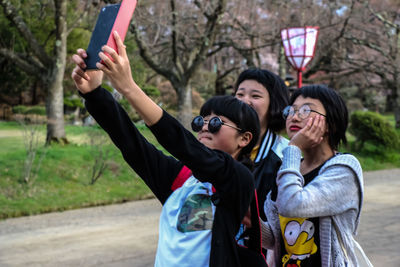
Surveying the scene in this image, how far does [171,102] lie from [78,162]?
8.07 metres

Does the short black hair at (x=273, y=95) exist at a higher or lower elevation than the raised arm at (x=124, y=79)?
lower

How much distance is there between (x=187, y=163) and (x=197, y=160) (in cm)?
4

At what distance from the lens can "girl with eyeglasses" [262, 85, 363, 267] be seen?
71.1 inches

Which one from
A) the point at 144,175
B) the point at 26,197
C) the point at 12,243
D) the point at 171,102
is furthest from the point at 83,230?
the point at 171,102

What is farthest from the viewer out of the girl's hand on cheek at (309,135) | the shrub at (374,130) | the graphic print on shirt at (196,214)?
the shrub at (374,130)

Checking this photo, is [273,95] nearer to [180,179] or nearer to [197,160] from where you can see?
[180,179]

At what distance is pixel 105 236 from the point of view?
5.66 meters

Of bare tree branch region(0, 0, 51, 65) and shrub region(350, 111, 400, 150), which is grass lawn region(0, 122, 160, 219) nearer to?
bare tree branch region(0, 0, 51, 65)

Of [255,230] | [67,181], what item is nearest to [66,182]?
[67,181]

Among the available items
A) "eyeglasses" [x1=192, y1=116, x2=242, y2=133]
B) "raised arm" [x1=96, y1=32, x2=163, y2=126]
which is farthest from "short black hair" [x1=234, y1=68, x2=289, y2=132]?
"raised arm" [x1=96, y1=32, x2=163, y2=126]

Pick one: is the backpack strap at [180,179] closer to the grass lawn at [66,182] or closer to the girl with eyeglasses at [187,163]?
the girl with eyeglasses at [187,163]

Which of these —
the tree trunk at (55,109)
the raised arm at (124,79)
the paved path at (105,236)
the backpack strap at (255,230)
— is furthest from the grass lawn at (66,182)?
the raised arm at (124,79)

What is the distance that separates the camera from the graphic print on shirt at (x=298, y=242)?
1.89 m

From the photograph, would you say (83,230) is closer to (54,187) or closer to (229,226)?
(54,187)
